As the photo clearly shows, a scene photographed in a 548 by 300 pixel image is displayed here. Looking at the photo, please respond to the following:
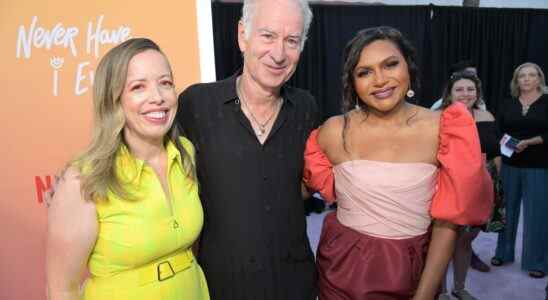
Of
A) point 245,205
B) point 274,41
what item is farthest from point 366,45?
point 245,205

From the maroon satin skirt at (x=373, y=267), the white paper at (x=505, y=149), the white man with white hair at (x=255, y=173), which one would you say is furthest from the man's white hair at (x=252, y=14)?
the white paper at (x=505, y=149)

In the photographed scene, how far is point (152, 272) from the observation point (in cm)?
132

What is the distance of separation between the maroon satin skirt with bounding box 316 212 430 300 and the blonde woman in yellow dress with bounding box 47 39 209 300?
1.67ft

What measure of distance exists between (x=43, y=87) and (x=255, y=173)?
88cm

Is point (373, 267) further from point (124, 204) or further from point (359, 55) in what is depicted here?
point (124, 204)

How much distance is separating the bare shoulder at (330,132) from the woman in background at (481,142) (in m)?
1.79

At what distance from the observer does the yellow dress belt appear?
129 centimetres

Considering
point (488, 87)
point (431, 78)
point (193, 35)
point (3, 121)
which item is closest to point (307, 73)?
point (431, 78)

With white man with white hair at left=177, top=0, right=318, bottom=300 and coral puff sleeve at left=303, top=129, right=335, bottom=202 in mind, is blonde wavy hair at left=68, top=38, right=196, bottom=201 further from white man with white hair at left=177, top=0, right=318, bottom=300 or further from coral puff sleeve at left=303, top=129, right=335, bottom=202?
coral puff sleeve at left=303, top=129, right=335, bottom=202

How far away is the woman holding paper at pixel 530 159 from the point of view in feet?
11.8

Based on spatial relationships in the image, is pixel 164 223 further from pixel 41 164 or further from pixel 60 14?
pixel 60 14

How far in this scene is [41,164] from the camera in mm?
1740

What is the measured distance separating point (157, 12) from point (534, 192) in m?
3.28

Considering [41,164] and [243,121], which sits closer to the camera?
[243,121]
